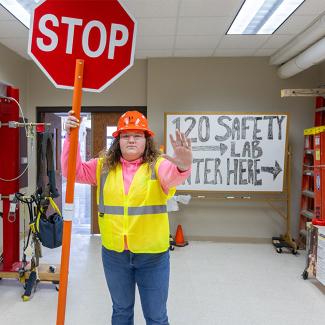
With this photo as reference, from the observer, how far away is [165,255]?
60.6 inches

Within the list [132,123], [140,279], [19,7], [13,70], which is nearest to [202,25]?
[19,7]

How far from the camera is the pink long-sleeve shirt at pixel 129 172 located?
1.31 metres

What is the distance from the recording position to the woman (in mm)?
1449

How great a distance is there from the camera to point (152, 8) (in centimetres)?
293

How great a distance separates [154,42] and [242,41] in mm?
1120

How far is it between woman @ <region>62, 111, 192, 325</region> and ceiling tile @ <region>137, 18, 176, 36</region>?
213 cm

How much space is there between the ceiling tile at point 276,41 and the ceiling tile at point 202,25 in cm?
69

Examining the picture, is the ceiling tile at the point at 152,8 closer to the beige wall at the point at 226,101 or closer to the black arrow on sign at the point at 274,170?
the beige wall at the point at 226,101

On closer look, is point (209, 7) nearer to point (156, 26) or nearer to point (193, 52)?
point (156, 26)

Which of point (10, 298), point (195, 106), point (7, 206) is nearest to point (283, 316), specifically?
point (10, 298)

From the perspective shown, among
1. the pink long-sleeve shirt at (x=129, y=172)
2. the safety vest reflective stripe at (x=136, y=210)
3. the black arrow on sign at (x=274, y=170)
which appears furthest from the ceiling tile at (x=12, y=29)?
the black arrow on sign at (x=274, y=170)

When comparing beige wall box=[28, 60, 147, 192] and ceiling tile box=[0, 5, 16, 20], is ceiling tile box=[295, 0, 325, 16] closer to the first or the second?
beige wall box=[28, 60, 147, 192]

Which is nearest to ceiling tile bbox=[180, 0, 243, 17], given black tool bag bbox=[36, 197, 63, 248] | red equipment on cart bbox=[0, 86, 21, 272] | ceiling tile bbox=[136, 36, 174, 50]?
ceiling tile bbox=[136, 36, 174, 50]

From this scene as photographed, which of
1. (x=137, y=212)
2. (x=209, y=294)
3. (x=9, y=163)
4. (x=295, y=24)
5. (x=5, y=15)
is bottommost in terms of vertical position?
(x=209, y=294)
